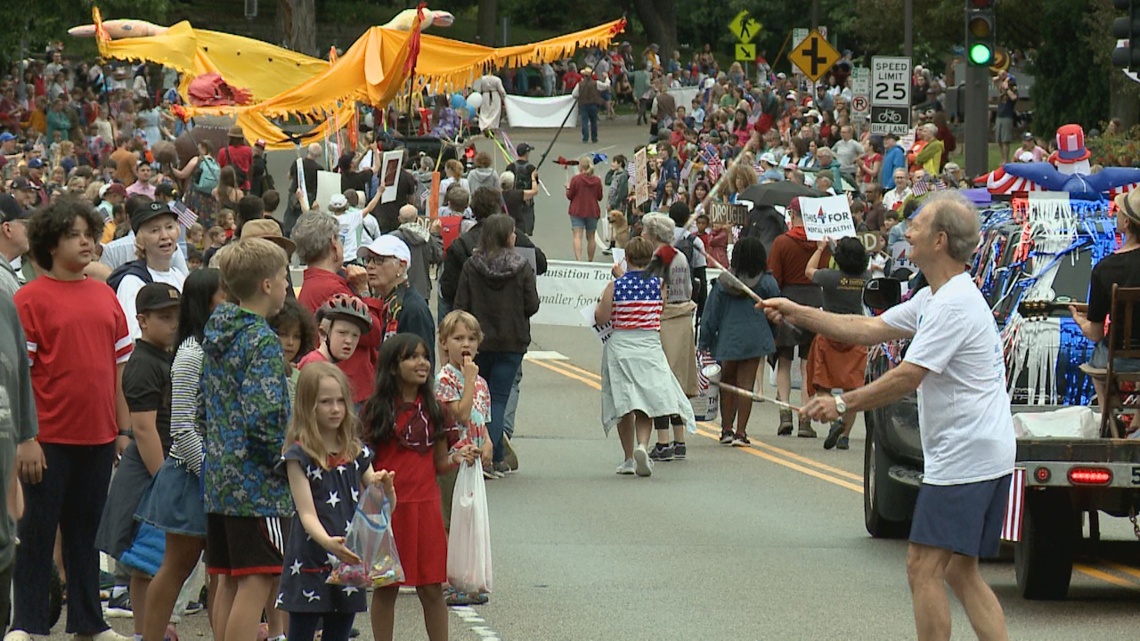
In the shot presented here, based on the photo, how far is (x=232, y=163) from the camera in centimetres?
2645

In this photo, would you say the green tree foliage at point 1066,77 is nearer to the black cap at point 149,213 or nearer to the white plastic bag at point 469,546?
the black cap at point 149,213

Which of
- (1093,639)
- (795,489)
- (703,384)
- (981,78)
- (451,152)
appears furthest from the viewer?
(451,152)

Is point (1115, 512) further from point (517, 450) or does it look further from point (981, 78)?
point (981, 78)

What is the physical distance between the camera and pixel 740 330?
16906 mm

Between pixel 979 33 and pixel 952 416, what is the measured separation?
505 inches

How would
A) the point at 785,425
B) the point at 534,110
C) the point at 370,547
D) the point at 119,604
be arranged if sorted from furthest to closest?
the point at 534,110 < the point at 785,425 < the point at 119,604 < the point at 370,547

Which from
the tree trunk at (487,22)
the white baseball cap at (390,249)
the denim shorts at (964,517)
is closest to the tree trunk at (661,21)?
the tree trunk at (487,22)

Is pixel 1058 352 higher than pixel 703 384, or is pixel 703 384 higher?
pixel 1058 352

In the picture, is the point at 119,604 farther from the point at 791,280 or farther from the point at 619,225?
the point at 619,225

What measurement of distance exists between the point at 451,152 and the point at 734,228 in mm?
Answer: 6198

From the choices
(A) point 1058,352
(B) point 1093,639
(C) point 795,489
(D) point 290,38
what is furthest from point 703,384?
(D) point 290,38

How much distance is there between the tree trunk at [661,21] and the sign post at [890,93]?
40493 mm

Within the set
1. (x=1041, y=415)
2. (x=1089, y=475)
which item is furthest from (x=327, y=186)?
(x=1089, y=475)

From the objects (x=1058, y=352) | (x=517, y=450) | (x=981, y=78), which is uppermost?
(x=981, y=78)
